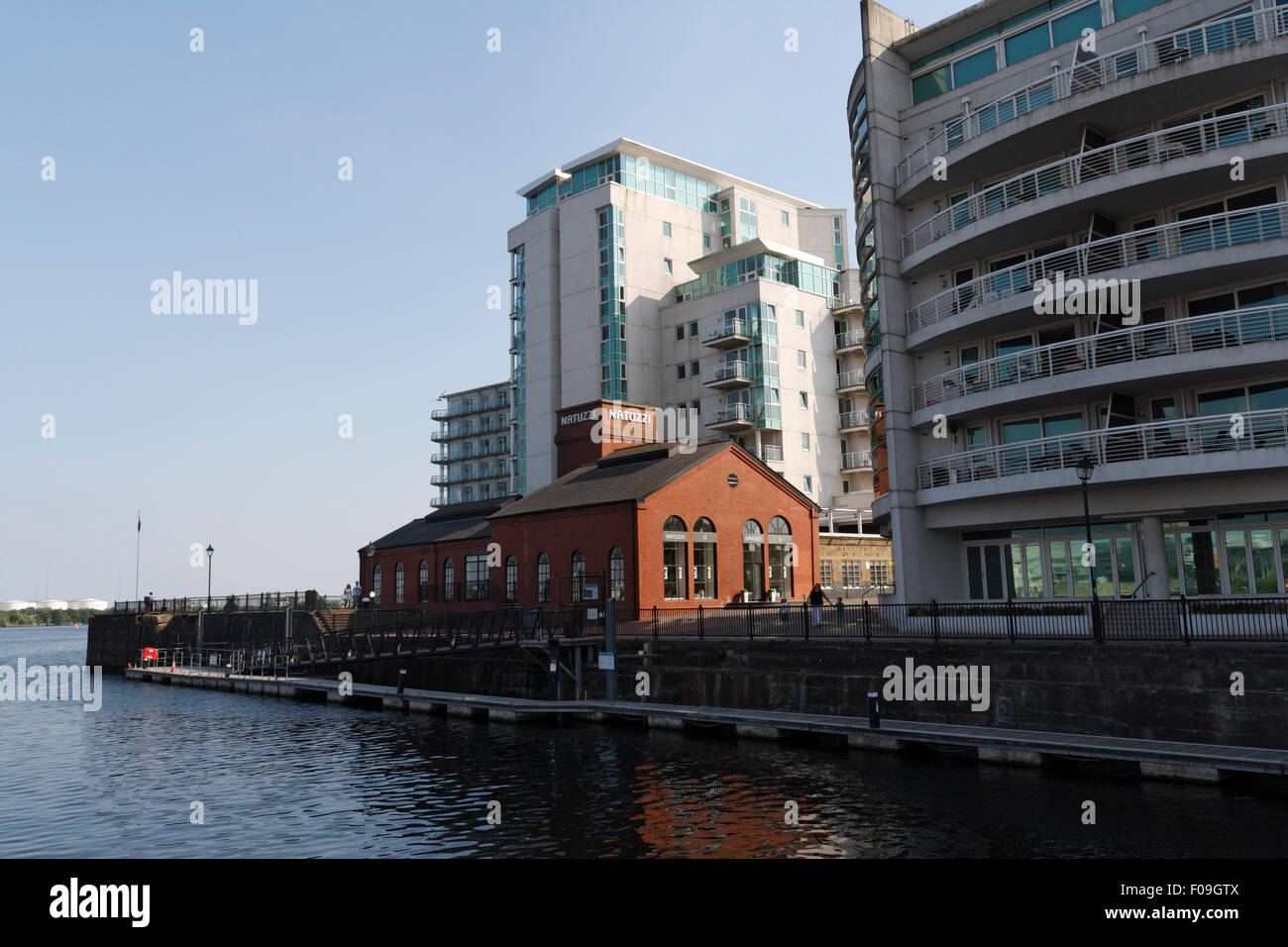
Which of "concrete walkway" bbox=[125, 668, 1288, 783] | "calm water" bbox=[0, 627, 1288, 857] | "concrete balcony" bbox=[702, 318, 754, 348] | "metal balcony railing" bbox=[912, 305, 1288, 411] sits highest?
"concrete balcony" bbox=[702, 318, 754, 348]

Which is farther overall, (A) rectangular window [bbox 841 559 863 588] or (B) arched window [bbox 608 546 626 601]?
(A) rectangular window [bbox 841 559 863 588]

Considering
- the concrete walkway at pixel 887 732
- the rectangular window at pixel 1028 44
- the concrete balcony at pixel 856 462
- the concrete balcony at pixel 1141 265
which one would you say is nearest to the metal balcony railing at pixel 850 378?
the concrete balcony at pixel 856 462

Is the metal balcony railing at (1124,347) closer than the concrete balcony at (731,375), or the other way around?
the metal balcony railing at (1124,347)

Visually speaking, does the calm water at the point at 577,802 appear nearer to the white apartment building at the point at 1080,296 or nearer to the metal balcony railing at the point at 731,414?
the white apartment building at the point at 1080,296

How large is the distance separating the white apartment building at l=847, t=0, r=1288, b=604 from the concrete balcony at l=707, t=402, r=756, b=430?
3063cm

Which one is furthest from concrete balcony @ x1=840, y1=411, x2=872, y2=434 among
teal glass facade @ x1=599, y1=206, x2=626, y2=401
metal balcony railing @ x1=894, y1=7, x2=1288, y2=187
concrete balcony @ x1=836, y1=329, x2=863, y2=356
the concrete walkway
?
the concrete walkway

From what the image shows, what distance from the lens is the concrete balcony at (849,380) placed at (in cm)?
7050

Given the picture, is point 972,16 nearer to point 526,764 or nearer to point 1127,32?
point 1127,32

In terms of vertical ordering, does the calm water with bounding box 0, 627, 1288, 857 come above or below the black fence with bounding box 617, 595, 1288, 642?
below

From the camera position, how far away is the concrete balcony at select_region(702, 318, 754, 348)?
67.7 metres

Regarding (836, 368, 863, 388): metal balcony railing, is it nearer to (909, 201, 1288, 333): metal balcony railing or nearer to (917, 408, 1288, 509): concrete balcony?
(909, 201, 1288, 333): metal balcony railing

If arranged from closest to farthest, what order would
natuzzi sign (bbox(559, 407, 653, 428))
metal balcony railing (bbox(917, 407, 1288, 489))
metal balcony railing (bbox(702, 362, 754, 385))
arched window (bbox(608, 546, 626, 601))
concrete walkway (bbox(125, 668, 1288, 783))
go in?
concrete walkway (bbox(125, 668, 1288, 783)) → metal balcony railing (bbox(917, 407, 1288, 489)) → arched window (bbox(608, 546, 626, 601)) → natuzzi sign (bbox(559, 407, 653, 428)) → metal balcony railing (bbox(702, 362, 754, 385))

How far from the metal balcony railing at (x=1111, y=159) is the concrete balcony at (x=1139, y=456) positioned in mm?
7709

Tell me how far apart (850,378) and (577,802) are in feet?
191
